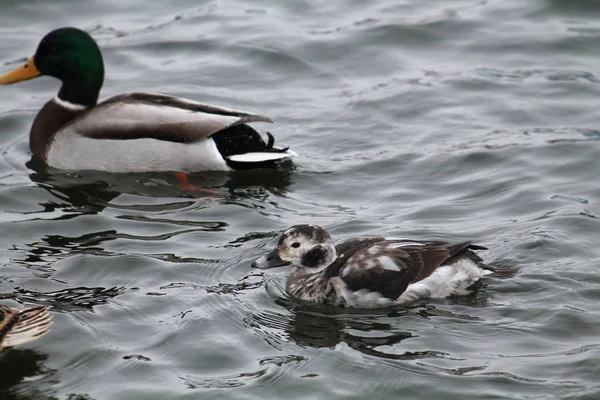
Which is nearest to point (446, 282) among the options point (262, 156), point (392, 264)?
point (392, 264)

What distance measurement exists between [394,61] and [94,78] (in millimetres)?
4223

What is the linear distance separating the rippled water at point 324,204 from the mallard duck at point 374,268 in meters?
0.14

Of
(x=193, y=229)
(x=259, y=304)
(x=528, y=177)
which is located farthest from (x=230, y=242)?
(x=528, y=177)

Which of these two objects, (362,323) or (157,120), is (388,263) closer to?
(362,323)

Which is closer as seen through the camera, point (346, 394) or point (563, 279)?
point (346, 394)

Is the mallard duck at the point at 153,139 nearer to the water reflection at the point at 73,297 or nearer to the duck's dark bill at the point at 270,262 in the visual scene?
the duck's dark bill at the point at 270,262

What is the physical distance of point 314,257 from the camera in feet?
29.6

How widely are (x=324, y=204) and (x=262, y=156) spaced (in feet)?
3.67

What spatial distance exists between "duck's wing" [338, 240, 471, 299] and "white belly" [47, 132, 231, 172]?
133 inches

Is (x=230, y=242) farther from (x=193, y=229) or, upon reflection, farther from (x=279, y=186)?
(x=279, y=186)

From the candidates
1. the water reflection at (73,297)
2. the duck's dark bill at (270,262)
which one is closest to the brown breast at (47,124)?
the water reflection at (73,297)

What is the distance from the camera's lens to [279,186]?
11.6 meters

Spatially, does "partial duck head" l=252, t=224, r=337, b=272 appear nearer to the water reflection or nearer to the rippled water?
the rippled water

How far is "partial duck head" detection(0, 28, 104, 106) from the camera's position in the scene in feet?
41.1
